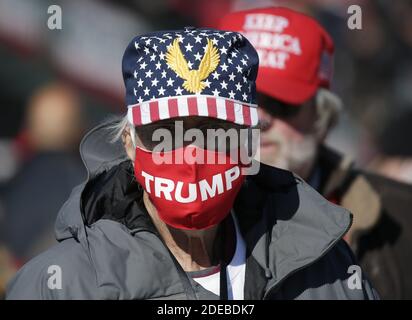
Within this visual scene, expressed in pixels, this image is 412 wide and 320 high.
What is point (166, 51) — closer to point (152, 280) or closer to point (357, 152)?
point (152, 280)

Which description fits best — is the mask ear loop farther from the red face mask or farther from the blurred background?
the blurred background

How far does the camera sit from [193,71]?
8.69ft

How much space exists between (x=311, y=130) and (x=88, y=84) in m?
3.48

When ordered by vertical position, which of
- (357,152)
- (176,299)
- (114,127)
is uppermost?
(114,127)

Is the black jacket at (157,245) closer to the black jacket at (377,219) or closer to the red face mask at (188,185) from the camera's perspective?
the red face mask at (188,185)

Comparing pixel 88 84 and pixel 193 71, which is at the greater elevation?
pixel 193 71

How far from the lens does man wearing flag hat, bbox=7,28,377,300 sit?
2596mm

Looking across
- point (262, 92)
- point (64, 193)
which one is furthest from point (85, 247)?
point (64, 193)

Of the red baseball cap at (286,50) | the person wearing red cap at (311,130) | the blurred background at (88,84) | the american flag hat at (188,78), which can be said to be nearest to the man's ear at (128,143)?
the american flag hat at (188,78)

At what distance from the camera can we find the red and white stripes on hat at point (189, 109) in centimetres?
262

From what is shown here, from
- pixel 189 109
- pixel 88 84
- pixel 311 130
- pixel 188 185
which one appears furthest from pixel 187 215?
pixel 88 84

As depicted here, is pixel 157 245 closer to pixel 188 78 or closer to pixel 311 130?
pixel 188 78

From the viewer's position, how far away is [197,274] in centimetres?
274

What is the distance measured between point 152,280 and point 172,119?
426 millimetres
